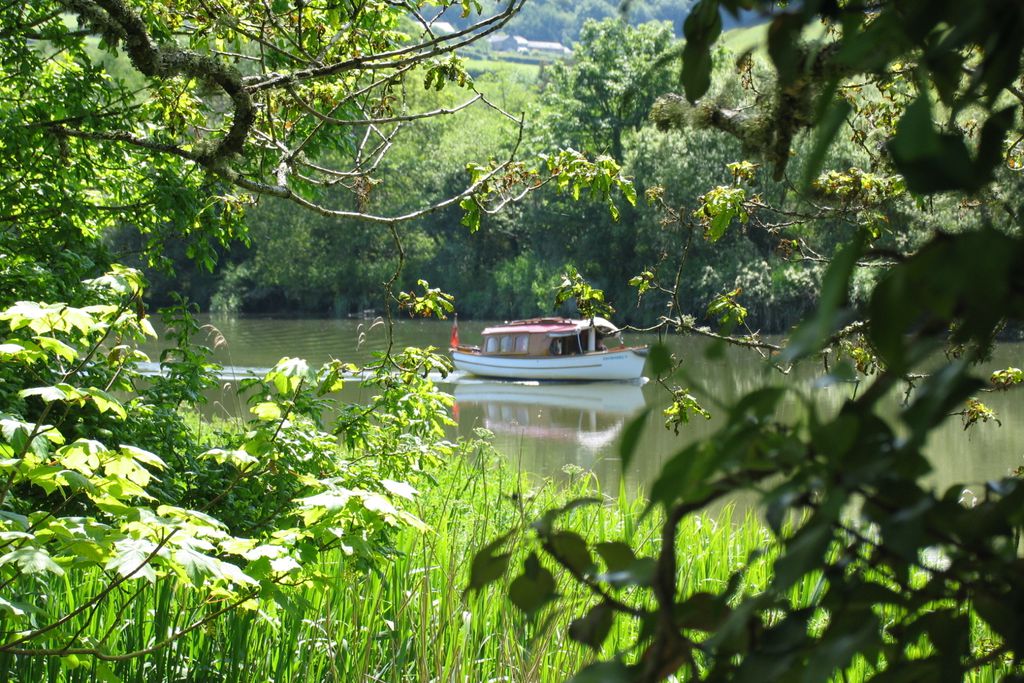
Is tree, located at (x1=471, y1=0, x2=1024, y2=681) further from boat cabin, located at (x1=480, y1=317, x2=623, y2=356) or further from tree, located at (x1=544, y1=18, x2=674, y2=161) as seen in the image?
tree, located at (x1=544, y1=18, x2=674, y2=161)

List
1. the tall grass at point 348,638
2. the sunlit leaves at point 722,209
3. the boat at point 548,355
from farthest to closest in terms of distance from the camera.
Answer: the boat at point 548,355 < the sunlit leaves at point 722,209 < the tall grass at point 348,638

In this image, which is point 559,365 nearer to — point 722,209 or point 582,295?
point 582,295

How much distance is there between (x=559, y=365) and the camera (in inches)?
882

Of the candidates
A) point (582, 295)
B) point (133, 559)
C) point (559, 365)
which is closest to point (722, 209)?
point (582, 295)

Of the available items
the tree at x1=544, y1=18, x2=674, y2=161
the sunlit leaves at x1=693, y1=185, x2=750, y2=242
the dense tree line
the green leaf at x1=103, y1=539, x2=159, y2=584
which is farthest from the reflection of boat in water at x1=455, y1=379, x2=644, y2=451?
the tree at x1=544, y1=18, x2=674, y2=161

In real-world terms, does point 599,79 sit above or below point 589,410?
above

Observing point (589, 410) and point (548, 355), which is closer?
point (589, 410)

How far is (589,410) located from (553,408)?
78cm

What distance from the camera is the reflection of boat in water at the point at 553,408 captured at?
52.7ft

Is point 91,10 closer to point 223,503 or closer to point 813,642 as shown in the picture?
point 223,503

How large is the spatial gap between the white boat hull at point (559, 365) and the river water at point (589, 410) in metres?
0.30

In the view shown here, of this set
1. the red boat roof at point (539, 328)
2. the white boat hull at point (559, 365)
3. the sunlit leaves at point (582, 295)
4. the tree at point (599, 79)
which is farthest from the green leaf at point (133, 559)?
the tree at point (599, 79)

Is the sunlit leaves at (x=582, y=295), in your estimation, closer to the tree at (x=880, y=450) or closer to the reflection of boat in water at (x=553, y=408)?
the tree at (x=880, y=450)

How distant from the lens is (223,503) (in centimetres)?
472
